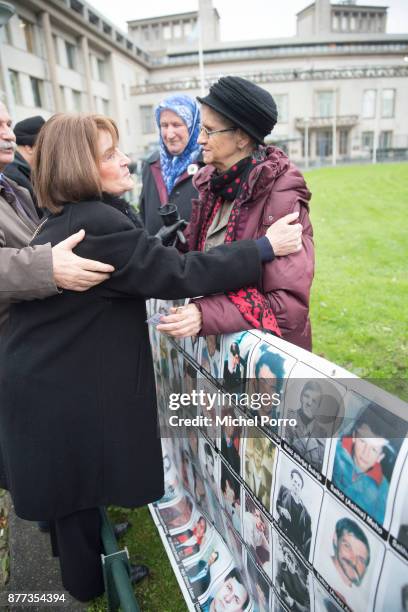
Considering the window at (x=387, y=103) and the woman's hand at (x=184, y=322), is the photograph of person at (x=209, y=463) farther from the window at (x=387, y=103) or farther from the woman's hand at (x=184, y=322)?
the window at (x=387, y=103)

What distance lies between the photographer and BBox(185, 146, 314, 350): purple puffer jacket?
174 cm

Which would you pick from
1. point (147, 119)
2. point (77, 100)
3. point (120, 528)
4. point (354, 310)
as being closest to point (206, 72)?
point (147, 119)

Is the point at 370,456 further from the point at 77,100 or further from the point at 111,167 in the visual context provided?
the point at 77,100

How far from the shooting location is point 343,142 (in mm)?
51031

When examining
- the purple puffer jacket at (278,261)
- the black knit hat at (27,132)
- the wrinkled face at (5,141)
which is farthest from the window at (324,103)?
the purple puffer jacket at (278,261)

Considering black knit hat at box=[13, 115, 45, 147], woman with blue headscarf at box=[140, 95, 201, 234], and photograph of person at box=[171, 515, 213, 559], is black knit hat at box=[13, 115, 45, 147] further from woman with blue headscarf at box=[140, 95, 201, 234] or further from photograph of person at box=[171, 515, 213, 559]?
photograph of person at box=[171, 515, 213, 559]

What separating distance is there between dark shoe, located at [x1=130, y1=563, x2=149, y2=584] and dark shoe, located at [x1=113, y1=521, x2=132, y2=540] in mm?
290

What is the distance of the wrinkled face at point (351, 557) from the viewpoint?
109 cm

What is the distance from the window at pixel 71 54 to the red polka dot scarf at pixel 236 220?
3989 cm

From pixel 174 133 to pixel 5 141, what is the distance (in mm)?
Answer: 1369

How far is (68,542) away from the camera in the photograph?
6.81 ft

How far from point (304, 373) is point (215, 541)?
132 centimetres

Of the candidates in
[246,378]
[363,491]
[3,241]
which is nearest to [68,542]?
[246,378]

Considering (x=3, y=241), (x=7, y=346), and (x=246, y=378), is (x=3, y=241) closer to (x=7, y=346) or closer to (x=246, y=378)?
(x=7, y=346)
